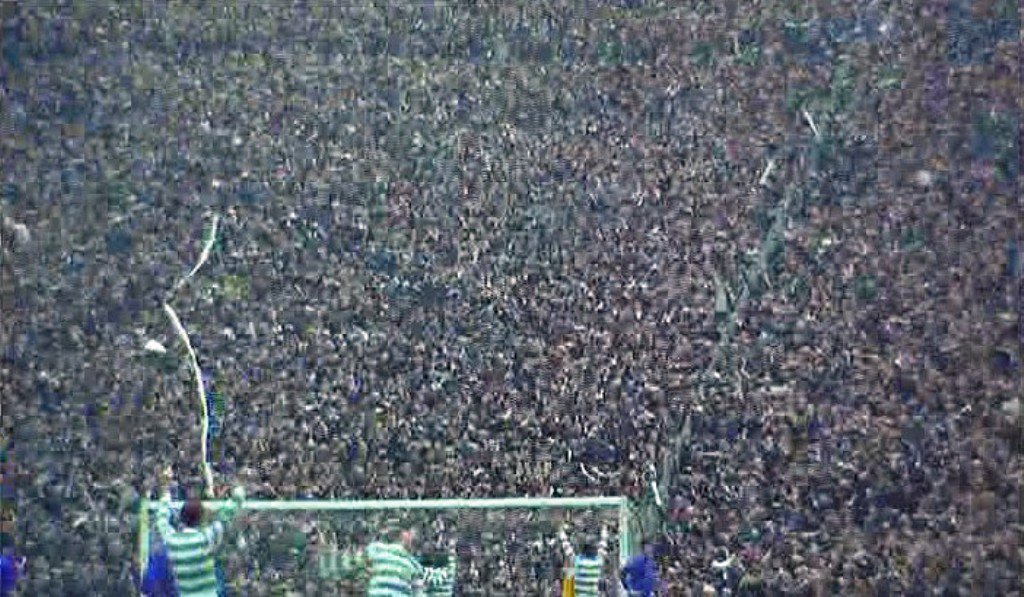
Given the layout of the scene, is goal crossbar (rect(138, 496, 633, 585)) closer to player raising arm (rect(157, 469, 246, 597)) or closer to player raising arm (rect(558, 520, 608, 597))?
player raising arm (rect(558, 520, 608, 597))

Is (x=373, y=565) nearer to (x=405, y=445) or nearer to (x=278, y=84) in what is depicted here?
(x=405, y=445)

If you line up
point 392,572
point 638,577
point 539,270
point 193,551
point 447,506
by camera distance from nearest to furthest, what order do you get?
point 193,551
point 392,572
point 638,577
point 447,506
point 539,270

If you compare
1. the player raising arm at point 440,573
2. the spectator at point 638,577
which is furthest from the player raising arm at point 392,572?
the spectator at point 638,577

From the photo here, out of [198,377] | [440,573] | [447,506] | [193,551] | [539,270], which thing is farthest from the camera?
[539,270]

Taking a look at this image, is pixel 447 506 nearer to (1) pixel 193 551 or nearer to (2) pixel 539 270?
(1) pixel 193 551

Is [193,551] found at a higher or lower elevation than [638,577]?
higher

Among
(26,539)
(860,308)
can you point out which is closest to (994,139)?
(860,308)

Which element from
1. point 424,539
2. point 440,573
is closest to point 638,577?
point 440,573
